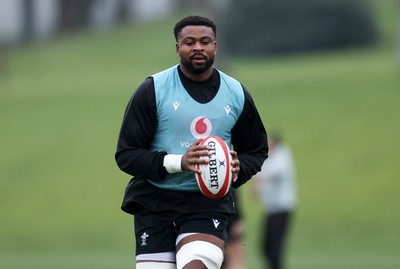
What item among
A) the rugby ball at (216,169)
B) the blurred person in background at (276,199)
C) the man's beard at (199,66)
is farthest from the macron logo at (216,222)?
the blurred person in background at (276,199)

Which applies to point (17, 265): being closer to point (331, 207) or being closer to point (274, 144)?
point (274, 144)

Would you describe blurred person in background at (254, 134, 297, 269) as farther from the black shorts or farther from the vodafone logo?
the vodafone logo

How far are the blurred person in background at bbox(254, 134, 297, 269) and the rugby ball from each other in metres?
8.33

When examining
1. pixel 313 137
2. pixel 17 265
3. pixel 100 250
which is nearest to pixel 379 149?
pixel 313 137

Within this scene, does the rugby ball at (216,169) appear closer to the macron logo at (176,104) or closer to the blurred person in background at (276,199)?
the macron logo at (176,104)

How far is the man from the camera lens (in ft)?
25.7

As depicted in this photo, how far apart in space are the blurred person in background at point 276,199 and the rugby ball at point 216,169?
8334mm

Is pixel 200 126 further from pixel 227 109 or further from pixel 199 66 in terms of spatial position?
pixel 199 66

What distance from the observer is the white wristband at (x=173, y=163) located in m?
7.66

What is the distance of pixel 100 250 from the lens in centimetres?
2461

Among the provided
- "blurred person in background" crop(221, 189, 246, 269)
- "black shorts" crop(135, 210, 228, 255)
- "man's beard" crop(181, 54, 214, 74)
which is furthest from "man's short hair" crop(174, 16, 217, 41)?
"blurred person in background" crop(221, 189, 246, 269)

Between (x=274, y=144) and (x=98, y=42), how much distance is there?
3500cm

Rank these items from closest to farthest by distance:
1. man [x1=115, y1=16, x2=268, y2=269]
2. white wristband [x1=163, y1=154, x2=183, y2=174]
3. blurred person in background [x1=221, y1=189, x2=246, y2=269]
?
white wristband [x1=163, y1=154, x2=183, y2=174] < man [x1=115, y1=16, x2=268, y2=269] < blurred person in background [x1=221, y1=189, x2=246, y2=269]

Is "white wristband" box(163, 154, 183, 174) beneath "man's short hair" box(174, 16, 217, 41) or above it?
beneath
